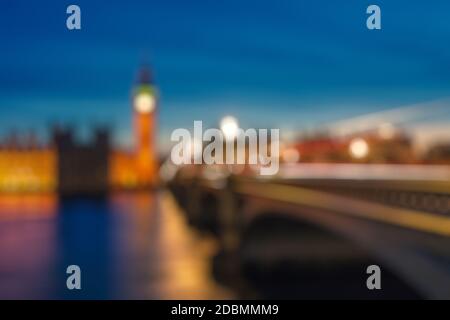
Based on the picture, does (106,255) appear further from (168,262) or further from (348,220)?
(348,220)

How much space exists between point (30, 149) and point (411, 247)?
168 ft

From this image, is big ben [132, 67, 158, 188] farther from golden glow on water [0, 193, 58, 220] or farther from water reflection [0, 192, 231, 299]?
water reflection [0, 192, 231, 299]

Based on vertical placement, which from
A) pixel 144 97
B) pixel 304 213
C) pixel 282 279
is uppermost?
→ pixel 144 97

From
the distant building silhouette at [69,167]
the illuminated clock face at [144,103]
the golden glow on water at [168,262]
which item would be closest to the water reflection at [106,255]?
the golden glow on water at [168,262]

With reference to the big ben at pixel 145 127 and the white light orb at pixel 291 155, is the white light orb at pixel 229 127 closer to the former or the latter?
the white light orb at pixel 291 155

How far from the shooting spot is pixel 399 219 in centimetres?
681

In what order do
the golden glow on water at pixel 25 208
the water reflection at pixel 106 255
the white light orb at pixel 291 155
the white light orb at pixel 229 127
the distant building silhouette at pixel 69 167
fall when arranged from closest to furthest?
the white light orb at pixel 229 127
the water reflection at pixel 106 255
the white light orb at pixel 291 155
the golden glow on water at pixel 25 208
the distant building silhouette at pixel 69 167

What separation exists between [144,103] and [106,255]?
44.6m

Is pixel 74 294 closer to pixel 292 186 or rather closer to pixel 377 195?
pixel 292 186

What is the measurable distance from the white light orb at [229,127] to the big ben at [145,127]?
4773 centimetres

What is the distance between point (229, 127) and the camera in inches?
436

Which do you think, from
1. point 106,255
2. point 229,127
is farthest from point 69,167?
point 229,127

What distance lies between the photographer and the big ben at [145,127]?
2320 inches

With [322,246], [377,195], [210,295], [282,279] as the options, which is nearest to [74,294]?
[210,295]
